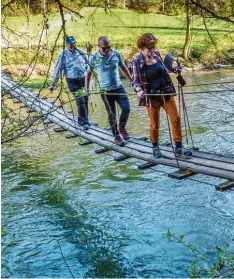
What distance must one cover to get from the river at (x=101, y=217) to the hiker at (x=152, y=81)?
651 millimetres

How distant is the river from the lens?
4.57 meters

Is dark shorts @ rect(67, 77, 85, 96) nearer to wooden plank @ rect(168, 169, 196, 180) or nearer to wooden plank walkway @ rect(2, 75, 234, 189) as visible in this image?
wooden plank walkway @ rect(2, 75, 234, 189)

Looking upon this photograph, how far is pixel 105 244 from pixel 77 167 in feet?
9.62

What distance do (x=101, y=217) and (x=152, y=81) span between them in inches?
66.3

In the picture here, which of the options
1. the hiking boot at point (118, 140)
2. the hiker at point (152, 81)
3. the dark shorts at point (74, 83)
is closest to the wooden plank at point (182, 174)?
the hiker at point (152, 81)

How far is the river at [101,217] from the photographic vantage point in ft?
15.0

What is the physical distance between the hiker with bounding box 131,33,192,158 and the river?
0.65 m

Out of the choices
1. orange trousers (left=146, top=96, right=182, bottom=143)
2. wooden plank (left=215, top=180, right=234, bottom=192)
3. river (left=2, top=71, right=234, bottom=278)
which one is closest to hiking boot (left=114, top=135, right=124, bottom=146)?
river (left=2, top=71, right=234, bottom=278)

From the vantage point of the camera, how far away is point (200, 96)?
536 inches

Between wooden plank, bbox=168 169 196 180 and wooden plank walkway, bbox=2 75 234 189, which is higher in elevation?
wooden plank walkway, bbox=2 75 234 189

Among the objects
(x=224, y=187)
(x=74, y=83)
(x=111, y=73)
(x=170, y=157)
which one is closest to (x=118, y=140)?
(x=111, y=73)

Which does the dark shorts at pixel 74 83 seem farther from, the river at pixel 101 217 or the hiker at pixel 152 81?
the hiker at pixel 152 81

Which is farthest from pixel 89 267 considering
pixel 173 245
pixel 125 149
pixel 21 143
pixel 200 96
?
pixel 200 96

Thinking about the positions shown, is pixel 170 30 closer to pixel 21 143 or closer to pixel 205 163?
pixel 21 143
